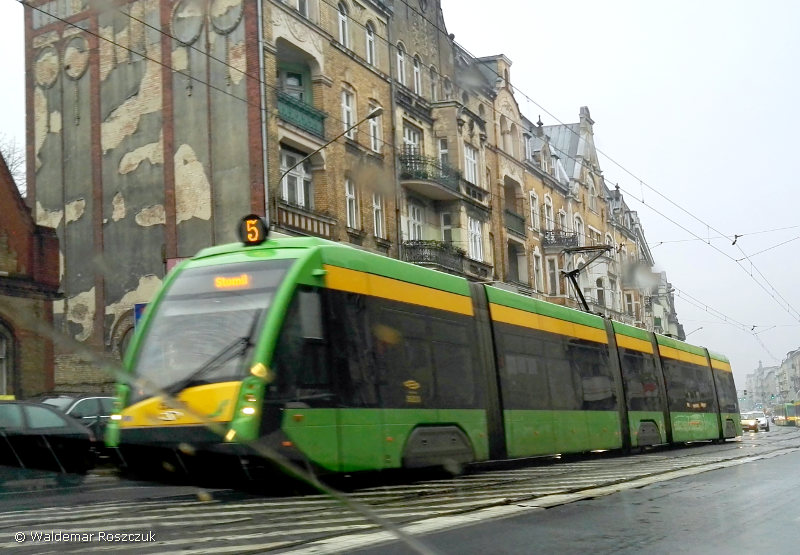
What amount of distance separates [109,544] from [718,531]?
5017 millimetres

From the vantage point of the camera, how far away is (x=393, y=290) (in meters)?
13.2

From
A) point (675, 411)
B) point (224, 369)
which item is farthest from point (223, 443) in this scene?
point (675, 411)

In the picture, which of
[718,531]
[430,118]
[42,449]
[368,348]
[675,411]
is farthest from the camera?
[430,118]

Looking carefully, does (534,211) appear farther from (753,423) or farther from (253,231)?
(253,231)

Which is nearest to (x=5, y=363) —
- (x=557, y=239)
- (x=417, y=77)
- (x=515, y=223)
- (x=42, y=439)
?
(x=42, y=439)

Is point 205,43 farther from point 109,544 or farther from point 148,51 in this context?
point 109,544

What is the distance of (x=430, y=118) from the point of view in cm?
3684

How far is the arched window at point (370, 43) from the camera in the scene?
3300cm

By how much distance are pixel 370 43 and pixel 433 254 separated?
749 centimetres

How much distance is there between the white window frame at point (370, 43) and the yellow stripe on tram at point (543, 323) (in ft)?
50.0

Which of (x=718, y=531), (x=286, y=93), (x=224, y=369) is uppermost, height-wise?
(x=286, y=93)

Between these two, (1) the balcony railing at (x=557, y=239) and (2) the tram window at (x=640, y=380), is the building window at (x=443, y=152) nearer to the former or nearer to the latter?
(1) the balcony railing at (x=557, y=239)

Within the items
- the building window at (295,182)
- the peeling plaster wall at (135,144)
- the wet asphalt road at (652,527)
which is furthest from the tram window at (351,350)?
the building window at (295,182)

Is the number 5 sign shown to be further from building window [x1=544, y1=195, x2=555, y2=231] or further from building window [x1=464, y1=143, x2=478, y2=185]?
building window [x1=544, y1=195, x2=555, y2=231]
